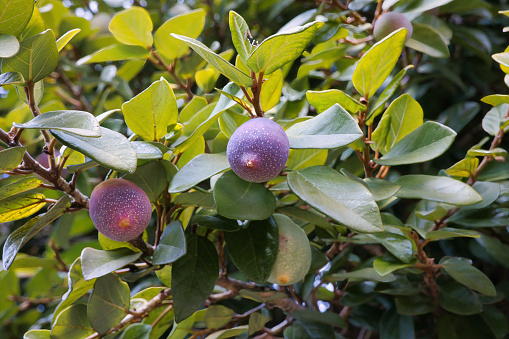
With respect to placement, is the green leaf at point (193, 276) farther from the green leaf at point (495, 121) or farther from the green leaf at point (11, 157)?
the green leaf at point (495, 121)

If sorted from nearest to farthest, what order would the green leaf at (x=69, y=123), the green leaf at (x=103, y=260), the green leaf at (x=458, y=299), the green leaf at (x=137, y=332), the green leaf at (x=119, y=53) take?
the green leaf at (x=69, y=123)
the green leaf at (x=103, y=260)
the green leaf at (x=137, y=332)
the green leaf at (x=458, y=299)
the green leaf at (x=119, y=53)

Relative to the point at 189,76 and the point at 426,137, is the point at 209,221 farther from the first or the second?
the point at 189,76

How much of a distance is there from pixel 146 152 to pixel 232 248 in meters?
0.18

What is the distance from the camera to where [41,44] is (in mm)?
558

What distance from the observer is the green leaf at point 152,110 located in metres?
0.60

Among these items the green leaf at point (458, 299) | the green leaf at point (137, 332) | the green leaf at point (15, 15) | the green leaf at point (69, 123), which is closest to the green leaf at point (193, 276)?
the green leaf at point (137, 332)

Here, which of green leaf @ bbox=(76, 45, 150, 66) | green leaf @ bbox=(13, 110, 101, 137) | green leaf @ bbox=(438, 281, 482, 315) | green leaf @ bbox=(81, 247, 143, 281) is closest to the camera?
green leaf @ bbox=(13, 110, 101, 137)

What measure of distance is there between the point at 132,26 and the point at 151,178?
40cm

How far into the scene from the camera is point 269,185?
0.66m

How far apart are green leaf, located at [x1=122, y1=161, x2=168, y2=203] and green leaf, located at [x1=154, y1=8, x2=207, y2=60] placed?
14.5 inches

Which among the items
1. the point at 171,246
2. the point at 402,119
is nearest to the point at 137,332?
the point at 171,246

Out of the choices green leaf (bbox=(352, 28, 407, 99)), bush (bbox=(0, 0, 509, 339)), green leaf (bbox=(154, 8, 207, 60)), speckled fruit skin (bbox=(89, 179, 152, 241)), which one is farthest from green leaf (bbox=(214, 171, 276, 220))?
green leaf (bbox=(154, 8, 207, 60))

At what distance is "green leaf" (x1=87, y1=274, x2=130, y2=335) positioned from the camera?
66 cm

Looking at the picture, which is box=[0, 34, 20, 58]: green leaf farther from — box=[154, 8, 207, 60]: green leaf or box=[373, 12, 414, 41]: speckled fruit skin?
box=[373, 12, 414, 41]: speckled fruit skin
